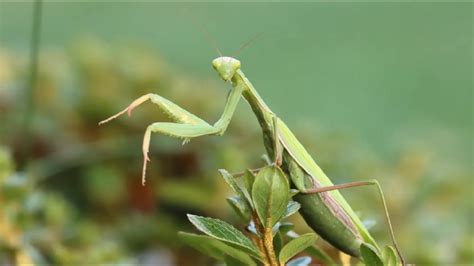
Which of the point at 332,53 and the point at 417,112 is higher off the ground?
the point at 332,53

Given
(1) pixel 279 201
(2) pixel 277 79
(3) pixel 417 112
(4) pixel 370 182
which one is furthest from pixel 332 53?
(1) pixel 279 201

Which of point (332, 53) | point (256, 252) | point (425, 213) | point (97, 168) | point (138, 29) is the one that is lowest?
point (425, 213)

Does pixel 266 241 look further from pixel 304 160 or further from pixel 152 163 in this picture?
pixel 152 163

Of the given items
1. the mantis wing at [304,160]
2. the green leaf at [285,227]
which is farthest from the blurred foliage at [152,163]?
the green leaf at [285,227]

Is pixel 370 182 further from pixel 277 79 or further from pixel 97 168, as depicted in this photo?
pixel 277 79

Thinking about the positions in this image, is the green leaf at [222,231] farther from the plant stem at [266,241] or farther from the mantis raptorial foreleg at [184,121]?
the mantis raptorial foreleg at [184,121]

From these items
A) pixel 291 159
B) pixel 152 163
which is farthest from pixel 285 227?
pixel 152 163

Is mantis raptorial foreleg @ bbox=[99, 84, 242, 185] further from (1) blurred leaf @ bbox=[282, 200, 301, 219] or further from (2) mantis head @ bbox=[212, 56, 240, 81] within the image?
(1) blurred leaf @ bbox=[282, 200, 301, 219]
